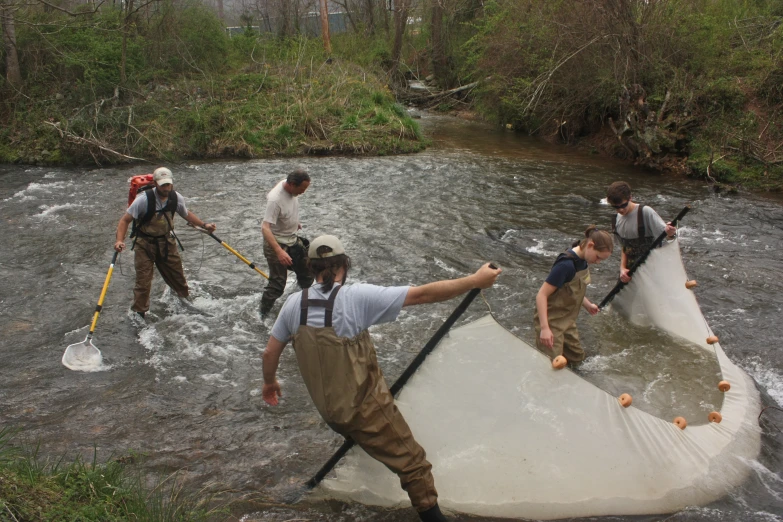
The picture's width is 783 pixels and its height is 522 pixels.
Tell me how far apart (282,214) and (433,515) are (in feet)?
12.9

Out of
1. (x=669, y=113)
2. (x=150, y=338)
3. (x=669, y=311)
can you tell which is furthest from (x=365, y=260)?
(x=669, y=113)

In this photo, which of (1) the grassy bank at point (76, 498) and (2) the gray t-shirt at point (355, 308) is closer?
(1) the grassy bank at point (76, 498)

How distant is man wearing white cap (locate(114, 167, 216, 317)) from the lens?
6.52 meters

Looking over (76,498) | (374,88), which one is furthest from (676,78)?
(76,498)

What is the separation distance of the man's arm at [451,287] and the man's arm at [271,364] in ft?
2.62

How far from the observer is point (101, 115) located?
17.0m

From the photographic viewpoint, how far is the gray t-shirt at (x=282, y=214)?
6555mm

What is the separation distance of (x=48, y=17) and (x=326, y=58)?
9.23m

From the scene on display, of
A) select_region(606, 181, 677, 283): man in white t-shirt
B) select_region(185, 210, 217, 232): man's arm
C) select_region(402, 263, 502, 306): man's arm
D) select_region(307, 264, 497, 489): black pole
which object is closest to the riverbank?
select_region(185, 210, 217, 232): man's arm

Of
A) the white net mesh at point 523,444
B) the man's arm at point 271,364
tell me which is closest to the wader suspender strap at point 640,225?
the white net mesh at point 523,444

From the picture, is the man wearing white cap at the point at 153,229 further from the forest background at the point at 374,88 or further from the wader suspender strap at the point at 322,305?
the forest background at the point at 374,88

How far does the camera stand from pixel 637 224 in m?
6.35

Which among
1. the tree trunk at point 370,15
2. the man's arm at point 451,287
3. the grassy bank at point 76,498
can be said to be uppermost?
the tree trunk at point 370,15

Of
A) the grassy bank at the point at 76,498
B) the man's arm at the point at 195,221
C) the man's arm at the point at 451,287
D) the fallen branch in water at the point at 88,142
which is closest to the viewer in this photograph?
the grassy bank at the point at 76,498
